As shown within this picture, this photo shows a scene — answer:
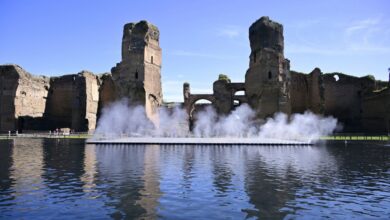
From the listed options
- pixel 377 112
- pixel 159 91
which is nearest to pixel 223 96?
pixel 159 91

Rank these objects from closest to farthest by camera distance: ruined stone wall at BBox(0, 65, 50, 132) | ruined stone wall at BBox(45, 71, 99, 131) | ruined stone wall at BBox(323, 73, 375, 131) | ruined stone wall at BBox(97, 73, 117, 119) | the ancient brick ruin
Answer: the ancient brick ruin → ruined stone wall at BBox(0, 65, 50, 132) → ruined stone wall at BBox(45, 71, 99, 131) → ruined stone wall at BBox(323, 73, 375, 131) → ruined stone wall at BBox(97, 73, 117, 119)

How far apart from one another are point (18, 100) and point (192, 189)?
40.1 meters

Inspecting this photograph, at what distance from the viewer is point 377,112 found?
135ft

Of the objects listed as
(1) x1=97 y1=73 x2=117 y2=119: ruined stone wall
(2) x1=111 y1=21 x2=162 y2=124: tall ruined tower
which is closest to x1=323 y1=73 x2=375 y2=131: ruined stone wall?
(2) x1=111 y1=21 x2=162 y2=124: tall ruined tower

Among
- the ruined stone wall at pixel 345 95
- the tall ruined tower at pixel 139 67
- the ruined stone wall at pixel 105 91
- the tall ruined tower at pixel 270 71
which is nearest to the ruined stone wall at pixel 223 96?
the tall ruined tower at pixel 270 71

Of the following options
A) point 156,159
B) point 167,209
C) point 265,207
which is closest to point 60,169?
point 156,159

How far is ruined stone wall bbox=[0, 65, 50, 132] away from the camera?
43.6m

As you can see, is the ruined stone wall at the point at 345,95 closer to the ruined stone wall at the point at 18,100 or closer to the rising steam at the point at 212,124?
the rising steam at the point at 212,124

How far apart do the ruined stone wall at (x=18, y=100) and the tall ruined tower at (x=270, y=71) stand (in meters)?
27.8

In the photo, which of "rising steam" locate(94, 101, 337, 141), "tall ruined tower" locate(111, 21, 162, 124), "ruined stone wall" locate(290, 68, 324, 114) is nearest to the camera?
"rising steam" locate(94, 101, 337, 141)

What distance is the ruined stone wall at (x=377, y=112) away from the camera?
1529 inches

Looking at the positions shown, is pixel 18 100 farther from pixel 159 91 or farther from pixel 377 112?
pixel 377 112

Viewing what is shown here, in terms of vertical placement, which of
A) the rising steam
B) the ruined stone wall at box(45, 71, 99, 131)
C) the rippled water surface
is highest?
the ruined stone wall at box(45, 71, 99, 131)

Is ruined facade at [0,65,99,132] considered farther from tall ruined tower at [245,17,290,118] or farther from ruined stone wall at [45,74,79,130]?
tall ruined tower at [245,17,290,118]
